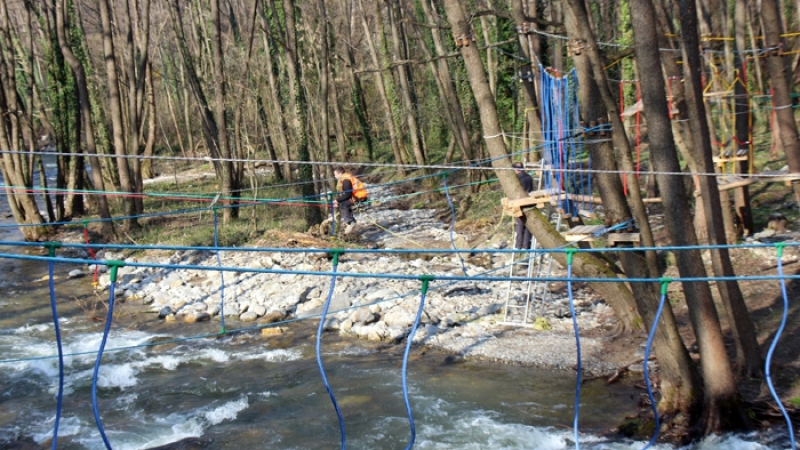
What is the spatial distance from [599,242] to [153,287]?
9.14 metres

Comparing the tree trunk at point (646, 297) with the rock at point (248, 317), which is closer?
the tree trunk at point (646, 297)

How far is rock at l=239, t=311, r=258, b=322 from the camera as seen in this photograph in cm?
1245

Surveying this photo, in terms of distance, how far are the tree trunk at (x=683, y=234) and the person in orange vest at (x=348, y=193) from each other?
7.95 meters

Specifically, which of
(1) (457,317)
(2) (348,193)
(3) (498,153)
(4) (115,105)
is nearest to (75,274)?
(4) (115,105)

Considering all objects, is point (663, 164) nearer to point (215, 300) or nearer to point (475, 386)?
point (475, 386)

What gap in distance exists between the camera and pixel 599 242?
1307 centimetres

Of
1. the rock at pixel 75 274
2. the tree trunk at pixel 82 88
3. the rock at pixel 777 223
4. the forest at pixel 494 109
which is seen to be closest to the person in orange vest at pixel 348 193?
the forest at pixel 494 109

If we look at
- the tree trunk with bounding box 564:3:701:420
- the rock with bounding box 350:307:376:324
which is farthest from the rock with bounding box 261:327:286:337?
the tree trunk with bounding box 564:3:701:420

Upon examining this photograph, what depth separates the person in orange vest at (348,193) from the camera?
14.0 meters

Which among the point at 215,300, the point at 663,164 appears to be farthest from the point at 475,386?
the point at 215,300

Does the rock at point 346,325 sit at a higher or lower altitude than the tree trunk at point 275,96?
lower

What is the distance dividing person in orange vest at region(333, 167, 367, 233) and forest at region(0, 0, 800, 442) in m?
0.98

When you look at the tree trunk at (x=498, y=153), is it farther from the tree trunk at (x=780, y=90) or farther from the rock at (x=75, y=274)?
the rock at (x=75, y=274)

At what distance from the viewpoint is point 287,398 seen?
355 inches
